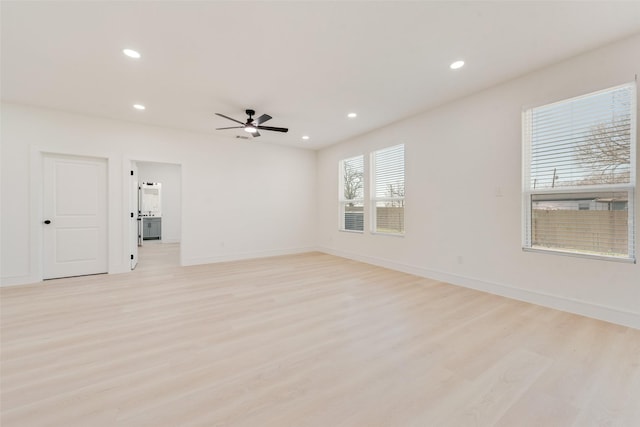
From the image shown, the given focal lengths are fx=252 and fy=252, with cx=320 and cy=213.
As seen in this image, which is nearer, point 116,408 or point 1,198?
point 116,408

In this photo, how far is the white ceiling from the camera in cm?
209

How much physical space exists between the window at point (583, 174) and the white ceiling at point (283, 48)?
63 centimetres

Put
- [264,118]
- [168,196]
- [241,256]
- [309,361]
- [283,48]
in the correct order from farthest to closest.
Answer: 1. [168,196]
2. [241,256]
3. [264,118]
4. [283,48]
5. [309,361]

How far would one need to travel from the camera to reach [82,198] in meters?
4.43

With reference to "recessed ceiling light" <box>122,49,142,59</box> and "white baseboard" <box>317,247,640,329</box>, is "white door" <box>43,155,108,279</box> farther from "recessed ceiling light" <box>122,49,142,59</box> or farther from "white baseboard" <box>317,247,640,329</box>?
"white baseboard" <box>317,247,640,329</box>

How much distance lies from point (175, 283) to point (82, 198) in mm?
2403

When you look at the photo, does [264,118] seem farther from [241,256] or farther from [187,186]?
[241,256]

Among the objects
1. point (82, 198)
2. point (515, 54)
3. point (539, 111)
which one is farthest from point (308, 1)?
point (82, 198)

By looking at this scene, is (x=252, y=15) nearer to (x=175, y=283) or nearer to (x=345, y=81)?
(x=345, y=81)

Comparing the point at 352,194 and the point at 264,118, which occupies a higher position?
the point at 264,118

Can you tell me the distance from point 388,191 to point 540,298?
2.83 metres

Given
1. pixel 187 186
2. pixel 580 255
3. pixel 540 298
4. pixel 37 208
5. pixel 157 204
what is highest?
pixel 187 186

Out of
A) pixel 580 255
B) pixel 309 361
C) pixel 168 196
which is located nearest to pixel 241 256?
pixel 309 361

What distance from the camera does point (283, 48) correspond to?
257 cm
